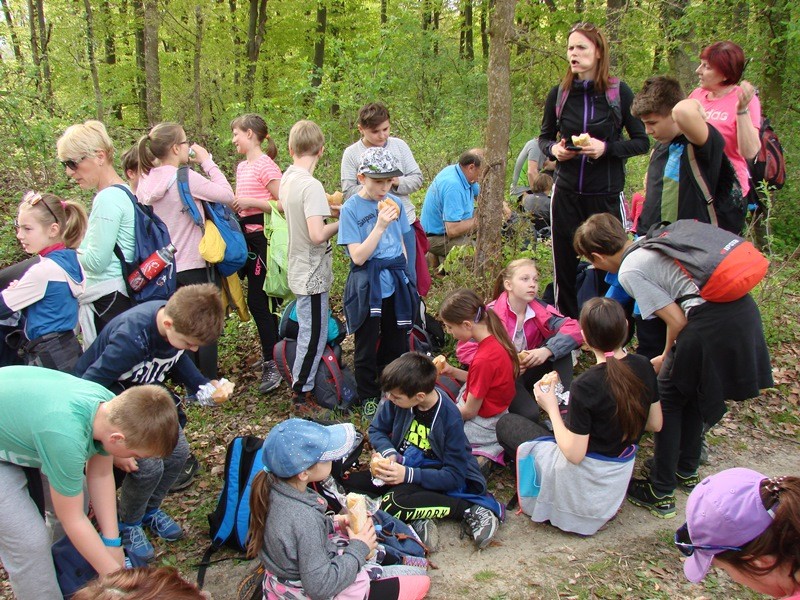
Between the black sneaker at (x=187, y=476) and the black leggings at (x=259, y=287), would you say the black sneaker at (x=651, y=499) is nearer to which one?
the black sneaker at (x=187, y=476)

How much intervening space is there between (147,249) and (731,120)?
410 centimetres

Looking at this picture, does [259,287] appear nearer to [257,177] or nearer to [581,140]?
[257,177]

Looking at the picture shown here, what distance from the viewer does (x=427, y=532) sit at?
3.65m

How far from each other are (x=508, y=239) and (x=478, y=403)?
2.26 m

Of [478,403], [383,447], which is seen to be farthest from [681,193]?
[383,447]

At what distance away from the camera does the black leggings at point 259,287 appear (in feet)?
18.1

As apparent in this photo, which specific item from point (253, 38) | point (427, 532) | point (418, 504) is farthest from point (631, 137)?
point (253, 38)

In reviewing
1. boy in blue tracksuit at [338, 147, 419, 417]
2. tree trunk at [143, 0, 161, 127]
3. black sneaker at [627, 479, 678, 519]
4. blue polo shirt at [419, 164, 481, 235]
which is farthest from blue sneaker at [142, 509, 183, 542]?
tree trunk at [143, 0, 161, 127]

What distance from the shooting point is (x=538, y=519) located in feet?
12.4

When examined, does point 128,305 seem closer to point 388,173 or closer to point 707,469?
point 388,173

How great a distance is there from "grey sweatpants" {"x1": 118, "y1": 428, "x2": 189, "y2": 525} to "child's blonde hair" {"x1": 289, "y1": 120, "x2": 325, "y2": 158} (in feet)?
7.56

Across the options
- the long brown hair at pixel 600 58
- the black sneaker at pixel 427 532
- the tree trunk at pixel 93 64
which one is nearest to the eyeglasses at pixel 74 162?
A: the black sneaker at pixel 427 532

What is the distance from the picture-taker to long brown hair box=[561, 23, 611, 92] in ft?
14.7

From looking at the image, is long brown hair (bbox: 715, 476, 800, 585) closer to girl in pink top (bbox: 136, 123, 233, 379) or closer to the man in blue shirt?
girl in pink top (bbox: 136, 123, 233, 379)
